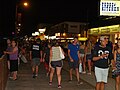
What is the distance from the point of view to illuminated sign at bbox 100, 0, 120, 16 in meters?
19.5

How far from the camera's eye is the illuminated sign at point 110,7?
1952cm

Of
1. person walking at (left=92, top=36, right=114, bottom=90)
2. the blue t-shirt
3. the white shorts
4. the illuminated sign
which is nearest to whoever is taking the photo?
person walking at (left=92, top=36, right=114, bottom=90)

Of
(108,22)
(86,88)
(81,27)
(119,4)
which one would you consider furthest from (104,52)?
(81,27)

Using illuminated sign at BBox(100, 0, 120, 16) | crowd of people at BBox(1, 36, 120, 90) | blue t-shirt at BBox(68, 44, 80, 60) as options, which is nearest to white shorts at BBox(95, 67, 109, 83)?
crowd of people at BBox(1, 36, 120, 90)

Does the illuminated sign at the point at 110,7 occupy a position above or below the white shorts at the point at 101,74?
above

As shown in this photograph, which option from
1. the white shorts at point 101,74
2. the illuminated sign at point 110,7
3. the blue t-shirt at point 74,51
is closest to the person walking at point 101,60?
the white shorts at point 101,74

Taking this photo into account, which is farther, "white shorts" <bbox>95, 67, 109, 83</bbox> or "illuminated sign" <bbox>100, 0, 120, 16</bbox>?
"illuminated sign" <bbox>100, 0, 120, 16</bbox>

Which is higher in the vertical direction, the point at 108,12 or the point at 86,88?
the point at 108,12

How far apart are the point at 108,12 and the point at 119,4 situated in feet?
2.65

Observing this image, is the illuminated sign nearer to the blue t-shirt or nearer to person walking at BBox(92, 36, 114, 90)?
the blue t-shirt

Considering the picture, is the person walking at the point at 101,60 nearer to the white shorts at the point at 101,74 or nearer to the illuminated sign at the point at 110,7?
the white shorts at the point at 101,74

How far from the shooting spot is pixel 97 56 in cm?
898

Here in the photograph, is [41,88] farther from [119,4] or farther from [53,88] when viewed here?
[119,4]

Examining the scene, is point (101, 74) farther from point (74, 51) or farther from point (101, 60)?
point (74, 51)
